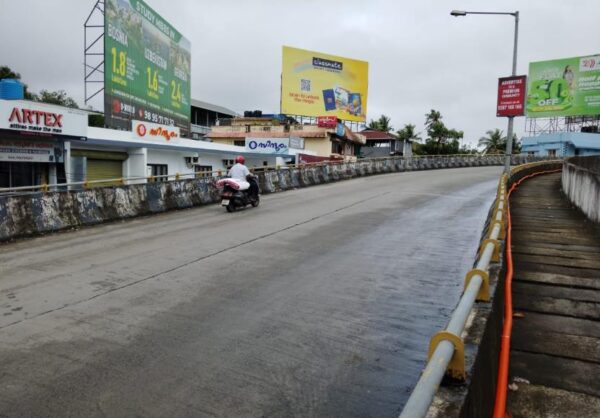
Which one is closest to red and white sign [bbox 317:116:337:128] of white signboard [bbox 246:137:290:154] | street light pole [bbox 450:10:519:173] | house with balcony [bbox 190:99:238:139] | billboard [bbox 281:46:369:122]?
billboard [bbox 281:46:369:122]

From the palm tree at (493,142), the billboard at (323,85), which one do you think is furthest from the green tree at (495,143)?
the billboard at (323,85)

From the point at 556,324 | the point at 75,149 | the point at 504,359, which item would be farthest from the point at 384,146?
the point at 504,359

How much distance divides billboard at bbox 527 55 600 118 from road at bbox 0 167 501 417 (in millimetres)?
49826

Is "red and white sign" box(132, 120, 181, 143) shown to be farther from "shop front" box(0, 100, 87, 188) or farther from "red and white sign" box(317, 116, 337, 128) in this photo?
"red and white sign" box(317, 116, 337, 128)

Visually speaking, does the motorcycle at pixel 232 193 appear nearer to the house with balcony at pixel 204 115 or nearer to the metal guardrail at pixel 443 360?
the metal guardrail at pixel 443 360

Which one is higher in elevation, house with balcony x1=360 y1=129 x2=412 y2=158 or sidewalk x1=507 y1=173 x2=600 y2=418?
house with balcony x1=360 y1=129 x2=412 y2=158

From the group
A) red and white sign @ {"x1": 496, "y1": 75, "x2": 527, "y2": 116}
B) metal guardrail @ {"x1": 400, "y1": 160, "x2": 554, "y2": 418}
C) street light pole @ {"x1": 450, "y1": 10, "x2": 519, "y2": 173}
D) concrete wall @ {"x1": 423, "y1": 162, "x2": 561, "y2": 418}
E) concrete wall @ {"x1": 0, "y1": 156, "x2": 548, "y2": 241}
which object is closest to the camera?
metal guardrail @ {"x1": 400, "y1": 160, "x2": 554, "y2": 418}

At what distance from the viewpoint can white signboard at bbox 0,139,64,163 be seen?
17.7 m

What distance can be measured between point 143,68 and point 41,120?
8.65m

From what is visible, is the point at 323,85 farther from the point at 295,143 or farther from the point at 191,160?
the point at 191,160

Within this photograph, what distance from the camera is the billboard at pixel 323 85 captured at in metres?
53.3

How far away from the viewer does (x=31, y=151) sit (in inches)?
736

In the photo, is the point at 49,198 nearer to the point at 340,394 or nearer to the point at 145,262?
the point at 145,262

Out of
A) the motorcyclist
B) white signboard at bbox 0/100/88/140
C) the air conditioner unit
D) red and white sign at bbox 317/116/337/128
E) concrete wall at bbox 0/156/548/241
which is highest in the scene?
red and white sign at bbox 317/116/337/128
